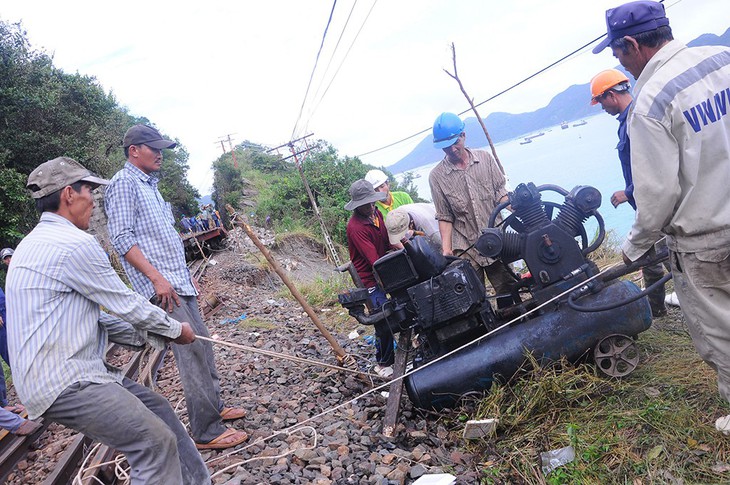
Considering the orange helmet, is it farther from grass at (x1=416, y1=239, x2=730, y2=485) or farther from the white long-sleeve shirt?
grass at (x1=416, y1=239, x2=730, y2=485)

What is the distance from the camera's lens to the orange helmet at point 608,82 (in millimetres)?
3799

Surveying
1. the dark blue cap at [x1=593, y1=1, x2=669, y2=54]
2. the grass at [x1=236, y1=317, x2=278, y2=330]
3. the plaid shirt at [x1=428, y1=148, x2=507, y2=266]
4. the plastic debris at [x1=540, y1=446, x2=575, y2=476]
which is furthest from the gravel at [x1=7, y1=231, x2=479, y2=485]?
the dark blue cap at [x1=593, y1=1, x2=669, y2=54]

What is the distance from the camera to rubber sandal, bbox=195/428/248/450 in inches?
145

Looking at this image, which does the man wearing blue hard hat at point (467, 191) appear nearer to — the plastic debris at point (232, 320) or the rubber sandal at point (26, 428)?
the rubber sandal at point (26, 428)

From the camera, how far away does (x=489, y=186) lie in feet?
14.6

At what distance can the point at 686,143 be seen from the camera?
2303 millimetres

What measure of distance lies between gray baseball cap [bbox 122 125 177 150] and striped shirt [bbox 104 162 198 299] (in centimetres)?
17

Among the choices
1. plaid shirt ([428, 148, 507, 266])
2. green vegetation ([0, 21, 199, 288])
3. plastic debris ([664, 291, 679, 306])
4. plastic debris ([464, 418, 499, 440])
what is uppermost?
green vegetation ([0, 21, 199, 288])

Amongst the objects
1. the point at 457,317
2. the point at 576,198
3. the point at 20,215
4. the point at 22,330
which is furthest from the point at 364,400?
the point at 20,215

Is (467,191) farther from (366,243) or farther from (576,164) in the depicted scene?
(576,164)

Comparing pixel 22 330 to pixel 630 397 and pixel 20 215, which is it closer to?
pixel 630 397

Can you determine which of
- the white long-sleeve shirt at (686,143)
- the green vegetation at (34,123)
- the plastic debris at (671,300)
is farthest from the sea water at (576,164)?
the green vegetation at (34,123)

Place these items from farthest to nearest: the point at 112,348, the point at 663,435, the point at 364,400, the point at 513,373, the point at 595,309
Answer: the point at 112,348 → the point at 364,400 → the point at 513,373 → the point at 595,309 → the point at 663,435

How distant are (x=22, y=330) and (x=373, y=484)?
2.02m
